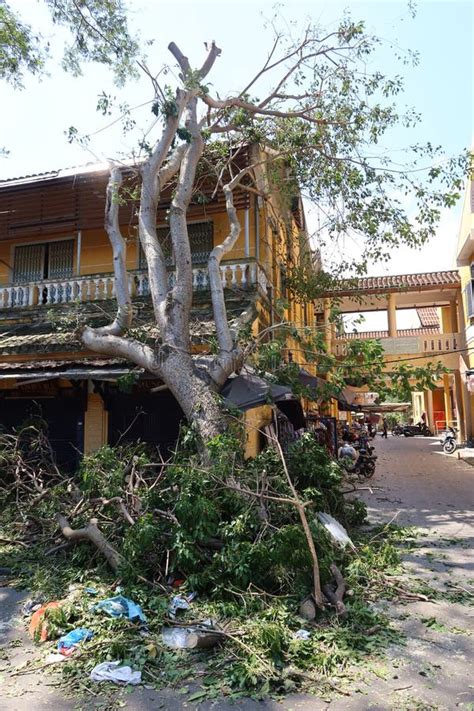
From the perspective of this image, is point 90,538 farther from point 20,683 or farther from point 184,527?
point 20,683

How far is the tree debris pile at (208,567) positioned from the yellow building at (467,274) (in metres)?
12.1

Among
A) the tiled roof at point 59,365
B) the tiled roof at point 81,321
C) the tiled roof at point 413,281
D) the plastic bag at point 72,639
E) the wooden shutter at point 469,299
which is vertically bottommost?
the plastic bag at point 72,639

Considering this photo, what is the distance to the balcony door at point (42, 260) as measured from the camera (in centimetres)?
1234

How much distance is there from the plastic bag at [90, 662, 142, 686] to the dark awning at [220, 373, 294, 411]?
11.1ft

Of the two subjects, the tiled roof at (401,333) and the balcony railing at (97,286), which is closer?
the balcony railing at (97,286)

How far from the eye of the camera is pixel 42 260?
1249 cm

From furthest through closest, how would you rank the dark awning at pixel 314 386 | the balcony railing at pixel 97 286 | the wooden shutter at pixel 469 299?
the wooden shutter at pixel 469 299, the balcony railing at pixel 97 286, the dark awning at pixel 314 386

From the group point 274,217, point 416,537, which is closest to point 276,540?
point 416,537

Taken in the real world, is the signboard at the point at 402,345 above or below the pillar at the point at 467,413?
above

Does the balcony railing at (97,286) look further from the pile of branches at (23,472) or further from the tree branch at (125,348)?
the pile of branches at (23,472)

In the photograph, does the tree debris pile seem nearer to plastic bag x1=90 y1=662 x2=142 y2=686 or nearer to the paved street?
plastic bag x1=90 y1=662 x2=142 y2=686

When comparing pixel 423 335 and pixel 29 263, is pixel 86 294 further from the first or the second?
pixel 423 335

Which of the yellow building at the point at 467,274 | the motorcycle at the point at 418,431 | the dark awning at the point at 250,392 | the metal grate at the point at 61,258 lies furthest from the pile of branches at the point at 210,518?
the motorcycle at the point at 418,431

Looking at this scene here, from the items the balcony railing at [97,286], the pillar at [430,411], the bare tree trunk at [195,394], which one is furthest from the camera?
the pillar at [430,411]
